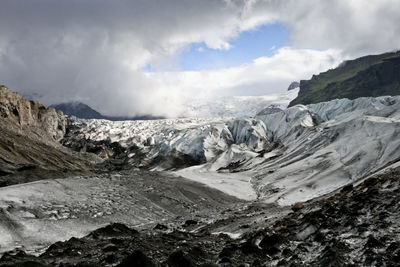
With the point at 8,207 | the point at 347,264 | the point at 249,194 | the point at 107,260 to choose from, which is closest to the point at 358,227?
the point at 347,264

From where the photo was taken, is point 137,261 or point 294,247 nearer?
point 137,261

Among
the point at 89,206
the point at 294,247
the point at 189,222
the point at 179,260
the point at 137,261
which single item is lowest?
the point at 189,222

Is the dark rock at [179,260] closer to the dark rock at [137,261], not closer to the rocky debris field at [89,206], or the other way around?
the dark rock at [137,261]

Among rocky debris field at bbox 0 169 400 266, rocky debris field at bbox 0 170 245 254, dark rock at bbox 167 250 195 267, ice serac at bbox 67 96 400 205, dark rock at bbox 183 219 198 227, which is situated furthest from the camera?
ice serac at bbox 67 96 400 205

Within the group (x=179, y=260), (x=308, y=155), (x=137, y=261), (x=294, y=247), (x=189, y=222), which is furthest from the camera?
(x=308, y=155)

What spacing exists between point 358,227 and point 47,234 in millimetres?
23117

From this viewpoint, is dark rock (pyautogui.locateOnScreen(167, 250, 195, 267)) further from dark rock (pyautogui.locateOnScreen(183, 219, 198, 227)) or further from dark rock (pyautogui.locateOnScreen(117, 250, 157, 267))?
dark rock (pyautogui.locateOnScreen(183, 219, 198, 227))

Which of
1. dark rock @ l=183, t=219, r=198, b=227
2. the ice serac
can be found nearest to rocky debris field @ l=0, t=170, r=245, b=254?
dark rock @ l=183, t=219, r=198, b=227

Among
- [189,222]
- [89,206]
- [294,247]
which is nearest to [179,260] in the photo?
[294,247]

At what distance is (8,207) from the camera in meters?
31.0

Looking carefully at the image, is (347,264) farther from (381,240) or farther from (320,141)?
(320,141)

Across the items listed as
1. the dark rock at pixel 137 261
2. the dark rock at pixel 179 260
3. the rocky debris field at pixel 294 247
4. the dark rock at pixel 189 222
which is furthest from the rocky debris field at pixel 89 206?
the dark rock at pixel 179 260

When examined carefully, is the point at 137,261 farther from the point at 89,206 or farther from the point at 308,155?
the point at 308,155

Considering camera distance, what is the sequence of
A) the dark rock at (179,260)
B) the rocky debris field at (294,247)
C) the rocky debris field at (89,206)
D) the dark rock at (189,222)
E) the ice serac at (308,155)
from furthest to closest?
1. the ice serac at (308,155)
2. the dark rock at (189,222)
3. the rocky debris field at (89,206)
4. the dark rock at (179,260)
5. the rocky debris field at (294,247)
